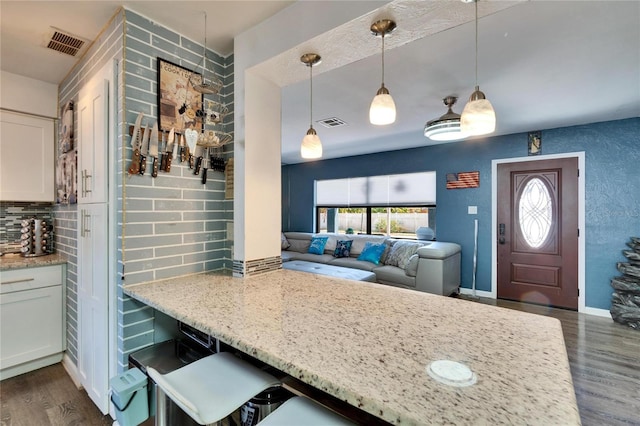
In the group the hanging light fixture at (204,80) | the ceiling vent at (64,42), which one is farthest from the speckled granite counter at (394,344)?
the ceiling vent at (64,42)

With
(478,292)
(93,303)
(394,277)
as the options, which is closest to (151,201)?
(93,303)

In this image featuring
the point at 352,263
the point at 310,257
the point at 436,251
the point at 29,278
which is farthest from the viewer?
the point at 310,257

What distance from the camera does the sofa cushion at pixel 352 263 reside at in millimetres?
4410

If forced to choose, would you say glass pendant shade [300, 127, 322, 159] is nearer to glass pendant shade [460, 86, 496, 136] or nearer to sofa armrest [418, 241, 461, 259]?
glass pendant shade [460, 86, 496, 136]

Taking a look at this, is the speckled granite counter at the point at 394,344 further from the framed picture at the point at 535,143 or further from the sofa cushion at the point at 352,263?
the framed picture at the point at 535,143

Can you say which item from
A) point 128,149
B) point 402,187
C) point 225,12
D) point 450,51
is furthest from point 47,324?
point 402,187

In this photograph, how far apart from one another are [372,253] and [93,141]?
378cm

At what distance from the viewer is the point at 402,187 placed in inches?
205

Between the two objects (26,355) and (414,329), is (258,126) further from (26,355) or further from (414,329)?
(26,355)

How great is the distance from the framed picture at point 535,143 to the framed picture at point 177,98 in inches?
167

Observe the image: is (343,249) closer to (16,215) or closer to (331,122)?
(331,122)

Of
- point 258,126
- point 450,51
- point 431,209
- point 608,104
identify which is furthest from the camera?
point 431,209

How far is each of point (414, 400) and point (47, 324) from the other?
9.58 feet

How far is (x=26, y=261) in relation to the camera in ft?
7.29
